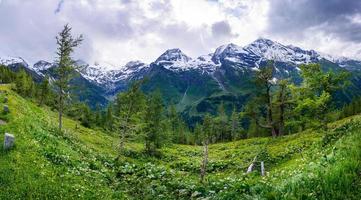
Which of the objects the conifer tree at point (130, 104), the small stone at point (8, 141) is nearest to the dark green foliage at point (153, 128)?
the conifer tree at point (130, 104)

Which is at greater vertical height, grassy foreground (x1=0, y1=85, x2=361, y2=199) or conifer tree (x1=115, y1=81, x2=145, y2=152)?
conifer tree (x1=115, y1=81, x2=145, y2=152)

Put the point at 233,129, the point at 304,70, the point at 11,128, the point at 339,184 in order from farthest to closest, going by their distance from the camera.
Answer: the point at 233,129 → the point at 304,70 → the point at 11,128 → the point at 339,184

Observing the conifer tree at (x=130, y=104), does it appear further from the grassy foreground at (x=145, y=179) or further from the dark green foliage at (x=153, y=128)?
the grassy foreground at (x=145, y=179)

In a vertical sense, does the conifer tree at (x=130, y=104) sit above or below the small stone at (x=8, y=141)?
above

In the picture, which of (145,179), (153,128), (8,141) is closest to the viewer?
(8,141)

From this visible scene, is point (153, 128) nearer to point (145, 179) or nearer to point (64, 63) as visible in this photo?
point (64, 63)

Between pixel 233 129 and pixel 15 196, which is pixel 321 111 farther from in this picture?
pixel 233 129

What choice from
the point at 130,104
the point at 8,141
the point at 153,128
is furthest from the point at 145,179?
the point at 153,128

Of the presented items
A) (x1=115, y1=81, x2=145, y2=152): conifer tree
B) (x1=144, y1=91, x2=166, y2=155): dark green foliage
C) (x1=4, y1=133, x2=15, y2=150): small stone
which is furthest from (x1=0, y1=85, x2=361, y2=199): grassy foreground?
(x1=144, y1=91, x2=166, y2=155): dark green foliage

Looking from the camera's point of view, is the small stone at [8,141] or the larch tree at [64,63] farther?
the larch tree at [64,63]

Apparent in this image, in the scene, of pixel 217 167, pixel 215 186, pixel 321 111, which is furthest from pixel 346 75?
pixel 215 186

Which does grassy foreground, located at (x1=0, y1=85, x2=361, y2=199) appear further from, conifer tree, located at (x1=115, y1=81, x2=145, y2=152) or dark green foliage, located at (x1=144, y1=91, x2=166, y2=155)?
dark green foliage, located at (x1=144, y1=91, x2=166, y2=155)

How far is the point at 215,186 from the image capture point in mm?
19766

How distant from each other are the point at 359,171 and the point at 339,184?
1.12 metres
